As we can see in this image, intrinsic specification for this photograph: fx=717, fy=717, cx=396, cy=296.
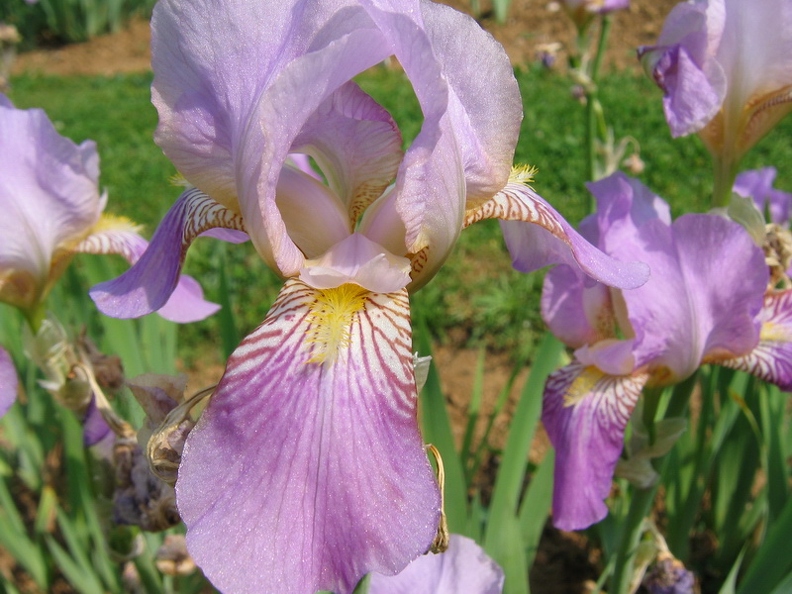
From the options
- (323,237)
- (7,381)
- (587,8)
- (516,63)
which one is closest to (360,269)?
(323,237)

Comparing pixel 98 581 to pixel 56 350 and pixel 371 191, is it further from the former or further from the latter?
pixel 371 191

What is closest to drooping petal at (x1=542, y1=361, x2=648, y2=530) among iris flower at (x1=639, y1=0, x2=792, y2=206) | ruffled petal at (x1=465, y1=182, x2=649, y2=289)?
ruffled petal at (x1=465, y1=182, x2=649, y2=289)

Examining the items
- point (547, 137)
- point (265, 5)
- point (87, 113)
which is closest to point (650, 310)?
point (265, 5)

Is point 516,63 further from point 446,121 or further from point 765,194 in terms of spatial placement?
point 446,121

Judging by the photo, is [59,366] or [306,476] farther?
[59,366]

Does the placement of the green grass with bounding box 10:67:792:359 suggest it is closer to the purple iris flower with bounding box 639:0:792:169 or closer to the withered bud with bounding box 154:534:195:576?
the withered bud with bounding box 154:534:195:576

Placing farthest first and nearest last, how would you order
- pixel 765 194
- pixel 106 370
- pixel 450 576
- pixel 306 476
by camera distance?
pixel 765 194, pixel 106 370, pixel 450 576, pixel 306 476
